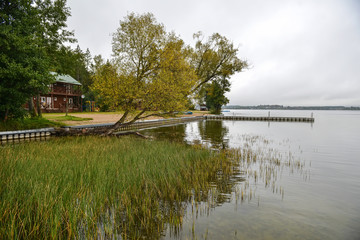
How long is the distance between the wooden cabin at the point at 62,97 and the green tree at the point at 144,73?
1310 inches

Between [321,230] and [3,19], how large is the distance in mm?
24048

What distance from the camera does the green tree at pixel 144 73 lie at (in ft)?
57.4

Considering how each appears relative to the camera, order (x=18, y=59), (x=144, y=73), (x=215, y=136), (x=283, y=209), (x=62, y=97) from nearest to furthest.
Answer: (x=283, y=209), (x=18, y=59), (x=144, y=73), (x=215, y=136), (x=62, y=97)

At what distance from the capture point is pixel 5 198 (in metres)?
5.04

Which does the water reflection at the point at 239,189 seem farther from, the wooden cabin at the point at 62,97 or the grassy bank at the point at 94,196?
the wooden cabin at the point at 62,97

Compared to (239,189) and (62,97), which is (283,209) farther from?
(62,97)

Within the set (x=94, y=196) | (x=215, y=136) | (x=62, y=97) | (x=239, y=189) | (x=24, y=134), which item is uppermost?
(x=62, y=97)

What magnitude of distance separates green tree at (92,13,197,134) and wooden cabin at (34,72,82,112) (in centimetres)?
3328

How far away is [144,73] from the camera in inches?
752

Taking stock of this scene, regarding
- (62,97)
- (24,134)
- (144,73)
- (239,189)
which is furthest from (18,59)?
(62,97)

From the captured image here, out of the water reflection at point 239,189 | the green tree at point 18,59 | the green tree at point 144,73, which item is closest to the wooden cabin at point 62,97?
the green tree at point 18,59

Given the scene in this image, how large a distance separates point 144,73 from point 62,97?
41.4 meters

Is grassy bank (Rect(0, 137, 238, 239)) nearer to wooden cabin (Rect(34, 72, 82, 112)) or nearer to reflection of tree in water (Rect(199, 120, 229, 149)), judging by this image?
reflection of tree in water (Rect(199, 120, 229, 149))

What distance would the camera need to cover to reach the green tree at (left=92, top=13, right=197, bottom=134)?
17484 millimetres
